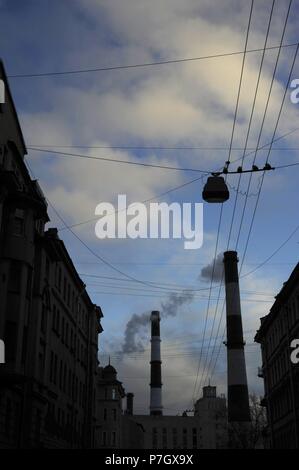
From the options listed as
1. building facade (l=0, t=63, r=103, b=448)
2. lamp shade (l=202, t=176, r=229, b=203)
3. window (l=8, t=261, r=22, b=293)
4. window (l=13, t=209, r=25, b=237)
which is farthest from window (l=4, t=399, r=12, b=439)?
lamp shade (l=202, t=176, r=229, b=203)

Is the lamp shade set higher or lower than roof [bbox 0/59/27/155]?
lower

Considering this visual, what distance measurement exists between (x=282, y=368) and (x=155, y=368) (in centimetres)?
4135

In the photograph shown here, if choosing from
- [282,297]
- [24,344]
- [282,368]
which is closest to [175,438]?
[282,368]

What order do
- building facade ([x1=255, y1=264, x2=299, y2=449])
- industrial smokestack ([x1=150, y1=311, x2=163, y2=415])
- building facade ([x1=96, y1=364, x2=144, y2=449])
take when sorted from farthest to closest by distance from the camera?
1. industrial smokestack ([x1=150, y1=311, x2=163, y2=415])
2. building facade ([x1=96, y1=364, x2=144, y2=449])
3. building facade ([x1=255, y1=264, x2=299, y2=449])

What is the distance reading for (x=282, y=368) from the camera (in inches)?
2201

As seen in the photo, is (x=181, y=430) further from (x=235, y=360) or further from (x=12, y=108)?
(x=12, y=108)

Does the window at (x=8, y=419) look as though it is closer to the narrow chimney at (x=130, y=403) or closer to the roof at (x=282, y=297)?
the roof at (x=282, y=297)

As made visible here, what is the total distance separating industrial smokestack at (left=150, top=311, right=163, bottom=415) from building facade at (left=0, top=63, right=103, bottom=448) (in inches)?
1965

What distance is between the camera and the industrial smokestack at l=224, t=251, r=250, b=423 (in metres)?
54.5

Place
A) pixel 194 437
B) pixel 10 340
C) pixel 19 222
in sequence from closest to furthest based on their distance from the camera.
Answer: pixel 10 340 < pixel 19 222 < pixel 194 437

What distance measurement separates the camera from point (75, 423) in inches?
1863

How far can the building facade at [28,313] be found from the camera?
29.0 meters

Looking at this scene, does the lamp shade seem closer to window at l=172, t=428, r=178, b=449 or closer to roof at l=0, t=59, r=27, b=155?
roof at l=0, t=59, r=27, b=155
